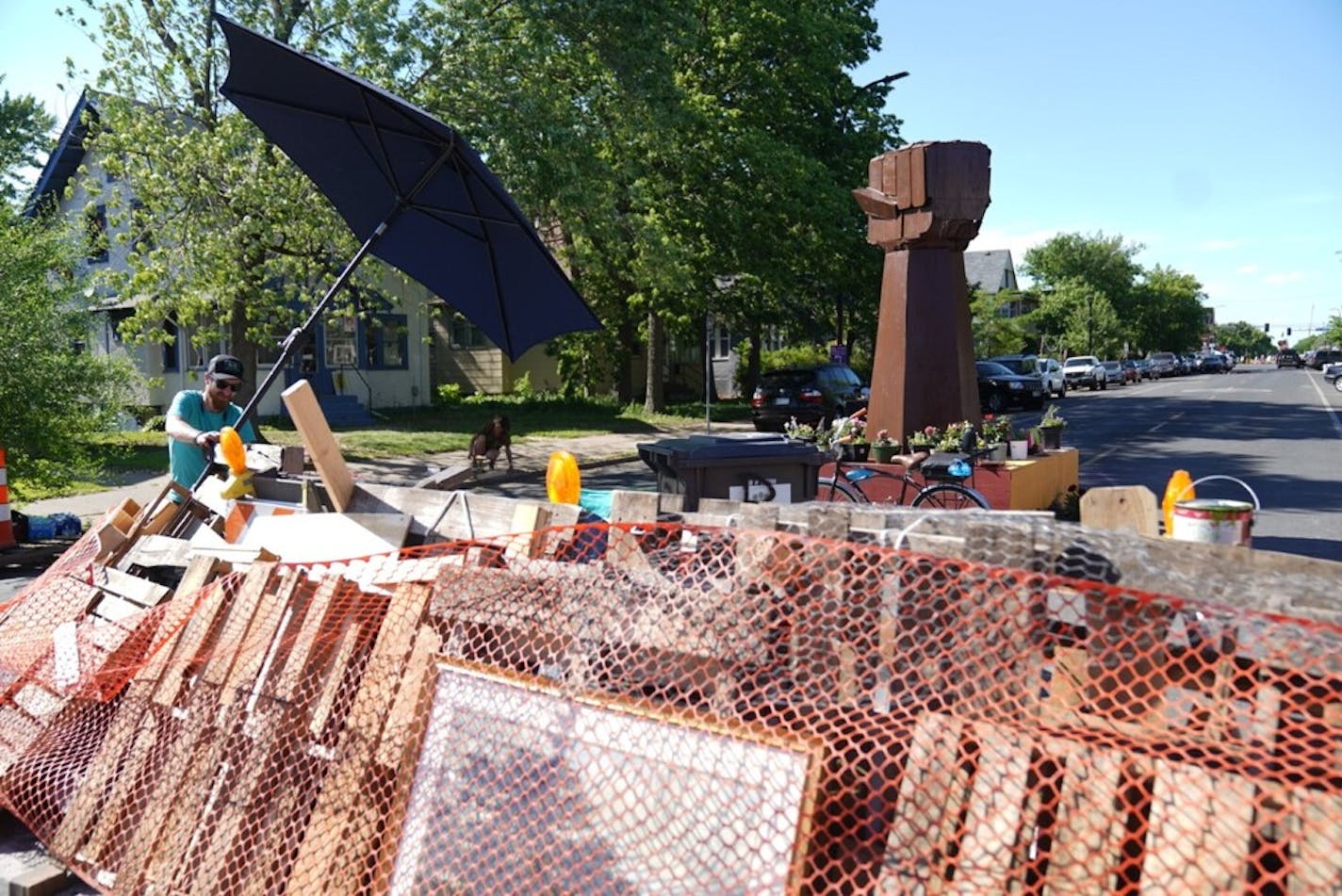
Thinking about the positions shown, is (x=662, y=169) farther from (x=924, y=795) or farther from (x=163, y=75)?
(x=924, y=795)

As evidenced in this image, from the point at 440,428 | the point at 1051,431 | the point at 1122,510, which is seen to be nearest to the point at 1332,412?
the point at 1051,431

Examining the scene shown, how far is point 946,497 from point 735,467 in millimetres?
3555

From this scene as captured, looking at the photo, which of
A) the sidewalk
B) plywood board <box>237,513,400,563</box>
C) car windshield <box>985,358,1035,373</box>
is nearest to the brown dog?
the sidewalk

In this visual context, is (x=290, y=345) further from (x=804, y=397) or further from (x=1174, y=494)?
(x=804, y=397)

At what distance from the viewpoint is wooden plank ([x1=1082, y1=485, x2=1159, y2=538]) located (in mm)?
4004

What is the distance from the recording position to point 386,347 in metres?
30.1

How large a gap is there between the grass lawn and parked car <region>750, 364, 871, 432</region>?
282cm

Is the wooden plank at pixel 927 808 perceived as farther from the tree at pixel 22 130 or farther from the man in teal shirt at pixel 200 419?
the tree at pixel 22 130

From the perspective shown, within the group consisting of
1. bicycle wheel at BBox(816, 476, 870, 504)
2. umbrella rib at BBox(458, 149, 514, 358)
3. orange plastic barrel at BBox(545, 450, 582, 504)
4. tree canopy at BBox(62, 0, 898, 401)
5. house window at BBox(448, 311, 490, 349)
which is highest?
tree canopy at BBox(62, 0, 898, 401)

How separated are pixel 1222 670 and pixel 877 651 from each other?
866 mm

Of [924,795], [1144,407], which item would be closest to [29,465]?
[924,795]

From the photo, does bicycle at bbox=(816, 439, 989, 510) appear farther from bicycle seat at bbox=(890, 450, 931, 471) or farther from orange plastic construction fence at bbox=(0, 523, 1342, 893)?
orange plastic construction fence at bbox=(0, 523, 1342, 893)

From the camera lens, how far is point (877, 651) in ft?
9.27

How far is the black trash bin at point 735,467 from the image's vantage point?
689cm
